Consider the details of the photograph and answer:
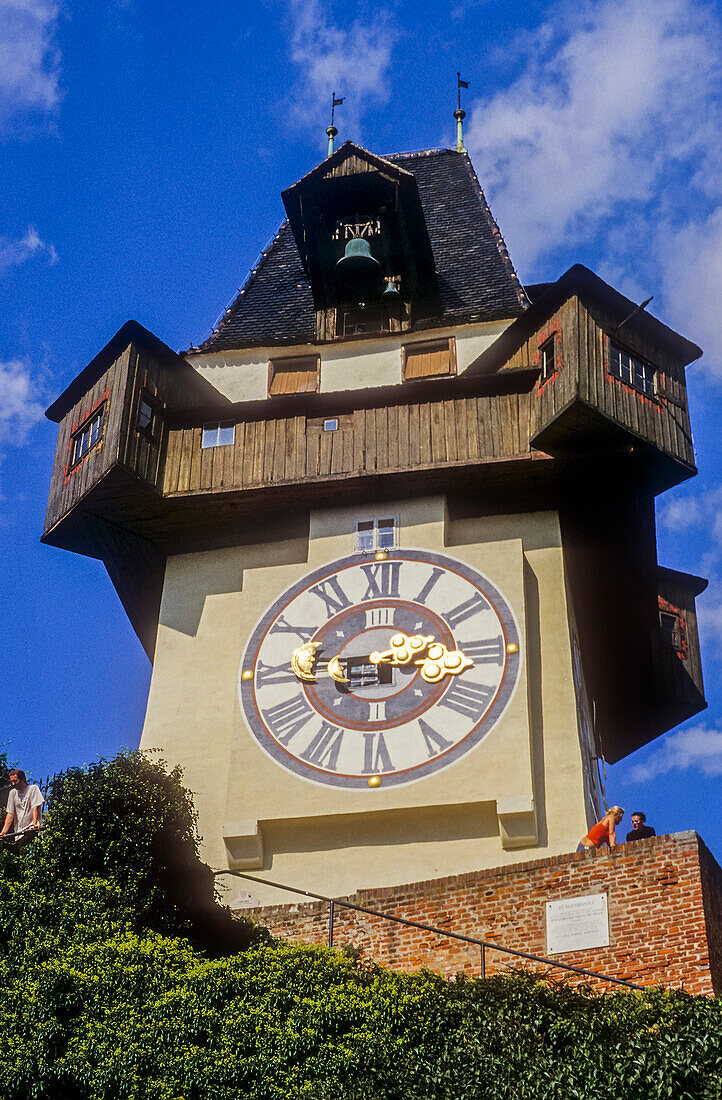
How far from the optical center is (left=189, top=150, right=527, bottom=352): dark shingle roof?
27469 mm

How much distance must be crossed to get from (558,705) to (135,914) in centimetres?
590

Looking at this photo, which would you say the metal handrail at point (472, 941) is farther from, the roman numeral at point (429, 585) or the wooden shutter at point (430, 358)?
the wooden shutter at point (430, 358)

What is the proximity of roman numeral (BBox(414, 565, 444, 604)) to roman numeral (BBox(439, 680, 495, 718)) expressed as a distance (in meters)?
1.35

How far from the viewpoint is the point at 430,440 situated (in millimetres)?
24625

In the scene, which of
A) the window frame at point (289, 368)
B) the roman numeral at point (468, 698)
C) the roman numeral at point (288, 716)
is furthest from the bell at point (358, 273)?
the roman numeral at point (468, 698)

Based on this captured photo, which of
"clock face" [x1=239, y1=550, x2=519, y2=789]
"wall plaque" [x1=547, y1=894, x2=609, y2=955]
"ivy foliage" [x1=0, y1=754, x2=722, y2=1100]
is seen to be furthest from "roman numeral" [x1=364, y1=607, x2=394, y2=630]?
"wall plaque" [x1=547, y1=894, x2=609, y2=955]

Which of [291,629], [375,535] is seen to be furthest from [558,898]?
[375,535]

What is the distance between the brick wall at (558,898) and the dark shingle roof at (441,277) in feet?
32.9

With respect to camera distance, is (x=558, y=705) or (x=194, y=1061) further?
(x=558, y=705)

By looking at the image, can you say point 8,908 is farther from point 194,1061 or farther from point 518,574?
point 518,574

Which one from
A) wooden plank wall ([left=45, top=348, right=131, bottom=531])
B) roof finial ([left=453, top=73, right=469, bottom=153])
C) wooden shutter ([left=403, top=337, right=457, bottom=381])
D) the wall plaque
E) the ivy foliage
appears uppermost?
roof finial ([left=453, top=73, right=469, bottom=153])

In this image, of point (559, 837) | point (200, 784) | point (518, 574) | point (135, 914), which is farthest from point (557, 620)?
point (135, 914)

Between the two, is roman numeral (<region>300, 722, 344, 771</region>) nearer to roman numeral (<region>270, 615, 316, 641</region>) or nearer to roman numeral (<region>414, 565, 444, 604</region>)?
roman numeral (<region>270, 615, 316, 641</region>)

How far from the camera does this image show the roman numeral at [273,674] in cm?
2317
